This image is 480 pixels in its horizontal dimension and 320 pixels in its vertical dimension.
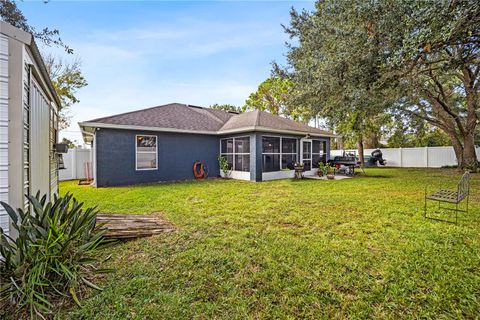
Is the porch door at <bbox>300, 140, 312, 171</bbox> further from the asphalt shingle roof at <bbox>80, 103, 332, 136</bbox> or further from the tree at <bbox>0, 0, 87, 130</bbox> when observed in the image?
the tree at <bbox>0, 0, 87, 130</bbox>

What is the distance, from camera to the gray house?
8.92 meters

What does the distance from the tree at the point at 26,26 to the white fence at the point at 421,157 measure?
2181 centimetres

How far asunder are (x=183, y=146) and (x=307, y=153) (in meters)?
6.68

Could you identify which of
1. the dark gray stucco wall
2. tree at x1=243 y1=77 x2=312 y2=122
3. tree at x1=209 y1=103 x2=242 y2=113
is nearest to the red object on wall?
the dark gray stucco wall

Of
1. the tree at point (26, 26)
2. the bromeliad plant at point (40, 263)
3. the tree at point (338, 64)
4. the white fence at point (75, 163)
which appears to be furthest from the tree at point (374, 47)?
the white fence at point (75, 163)

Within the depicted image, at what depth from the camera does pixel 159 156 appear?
10.0 metres

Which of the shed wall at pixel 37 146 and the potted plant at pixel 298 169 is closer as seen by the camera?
the shed wall at pixel 37 146

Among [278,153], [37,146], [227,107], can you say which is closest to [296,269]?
[37,146]

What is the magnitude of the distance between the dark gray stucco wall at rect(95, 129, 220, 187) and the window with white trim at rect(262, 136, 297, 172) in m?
2.76

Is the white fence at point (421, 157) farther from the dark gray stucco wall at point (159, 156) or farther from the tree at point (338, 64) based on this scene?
the dark gray stucco wall at point (159, 156)

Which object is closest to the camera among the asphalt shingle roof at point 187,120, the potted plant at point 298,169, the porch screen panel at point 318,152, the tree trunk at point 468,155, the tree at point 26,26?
the tree at point 26,26

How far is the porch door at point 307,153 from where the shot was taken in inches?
475

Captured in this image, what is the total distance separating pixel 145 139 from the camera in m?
9.77

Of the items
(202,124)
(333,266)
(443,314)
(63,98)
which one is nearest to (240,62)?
(202,124)
